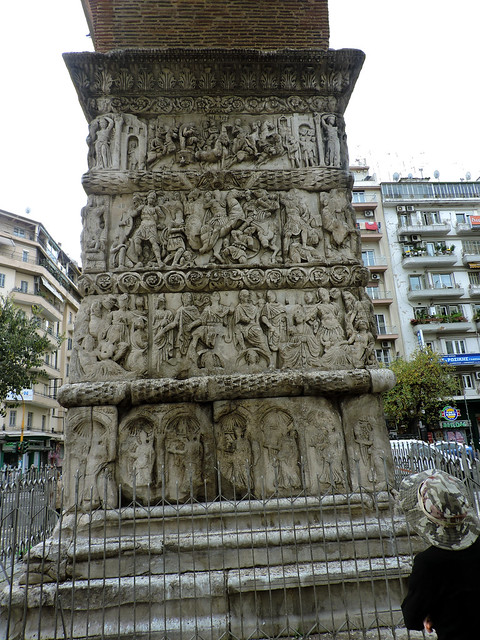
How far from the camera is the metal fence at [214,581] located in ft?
11.7

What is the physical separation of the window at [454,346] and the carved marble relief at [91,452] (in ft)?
97.9

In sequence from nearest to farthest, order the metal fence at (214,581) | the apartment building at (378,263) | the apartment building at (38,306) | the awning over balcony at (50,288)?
the metal fence at (214,581)
the apartment building at (38,306)
the apartment building at (378,263)
the awning over balcony at (50,288)

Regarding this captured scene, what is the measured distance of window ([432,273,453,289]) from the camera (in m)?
32.4

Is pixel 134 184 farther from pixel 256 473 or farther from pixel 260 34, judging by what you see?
pixel 256 473

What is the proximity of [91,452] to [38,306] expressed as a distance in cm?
2482

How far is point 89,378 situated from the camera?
5145 millimetres

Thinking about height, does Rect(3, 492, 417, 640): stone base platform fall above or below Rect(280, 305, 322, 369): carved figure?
below

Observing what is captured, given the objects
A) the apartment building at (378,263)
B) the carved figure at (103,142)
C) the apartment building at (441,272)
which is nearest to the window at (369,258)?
the apartment building at (378,263)

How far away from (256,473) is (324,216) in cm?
324

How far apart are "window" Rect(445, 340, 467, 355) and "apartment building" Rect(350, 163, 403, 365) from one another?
10.0 feet

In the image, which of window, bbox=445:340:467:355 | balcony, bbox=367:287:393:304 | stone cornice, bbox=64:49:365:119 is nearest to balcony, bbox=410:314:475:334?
window, bbox=445:340:467:355

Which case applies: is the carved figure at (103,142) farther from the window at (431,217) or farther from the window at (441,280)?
the window at (431,217)

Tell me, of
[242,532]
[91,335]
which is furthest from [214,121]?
[242,532]

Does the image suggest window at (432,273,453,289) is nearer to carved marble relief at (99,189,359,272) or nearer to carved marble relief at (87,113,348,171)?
carved marble relief at (87,113,348,171)
